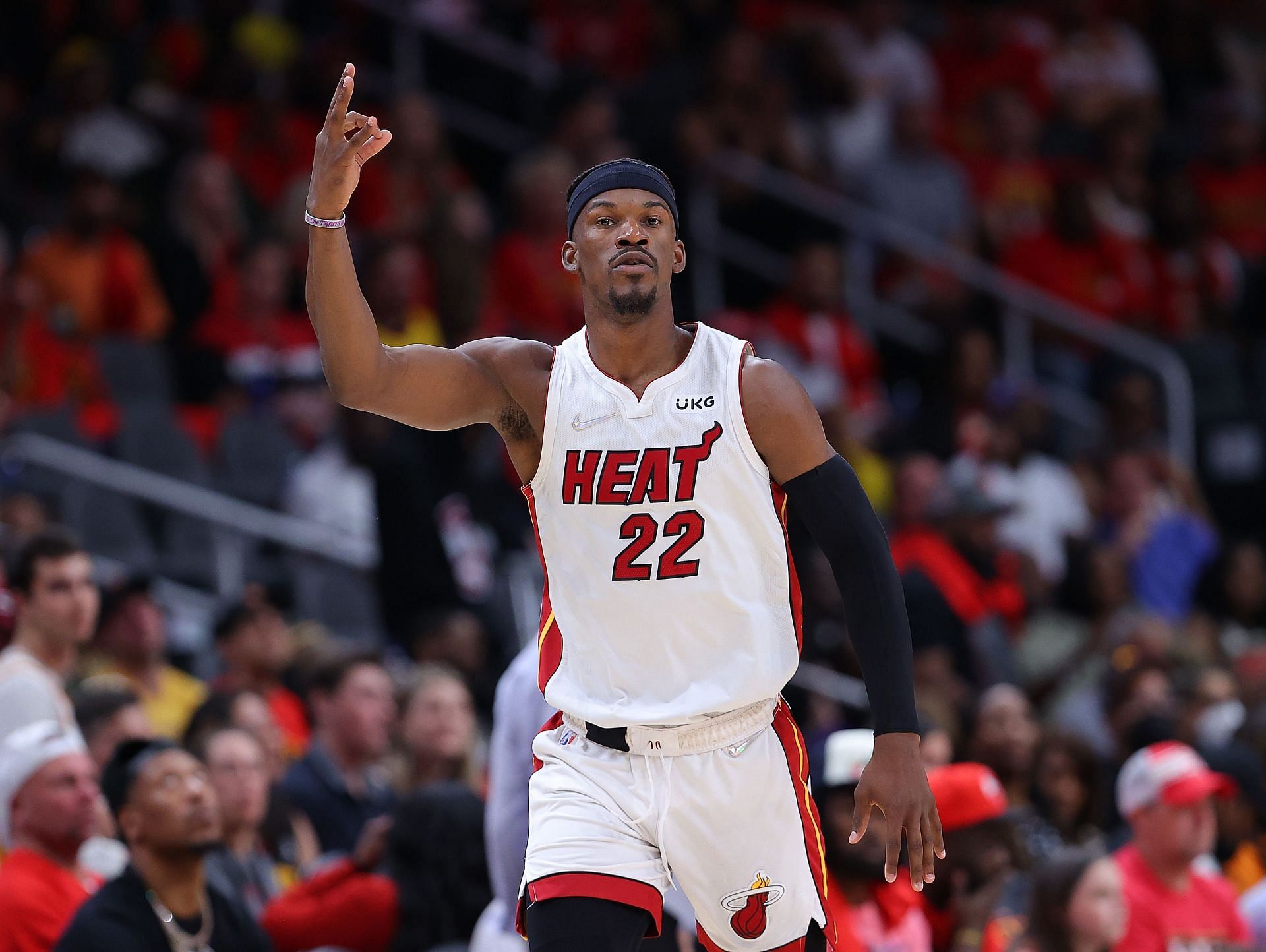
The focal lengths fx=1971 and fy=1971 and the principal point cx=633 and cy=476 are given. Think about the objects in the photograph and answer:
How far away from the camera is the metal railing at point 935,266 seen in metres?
13.2

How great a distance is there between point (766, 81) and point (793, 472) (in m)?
9.98

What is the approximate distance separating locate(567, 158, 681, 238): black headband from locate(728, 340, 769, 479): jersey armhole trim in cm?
35

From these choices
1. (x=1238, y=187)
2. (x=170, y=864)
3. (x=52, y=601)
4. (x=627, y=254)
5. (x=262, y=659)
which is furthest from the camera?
(x=1238, y=187)

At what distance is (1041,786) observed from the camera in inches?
322

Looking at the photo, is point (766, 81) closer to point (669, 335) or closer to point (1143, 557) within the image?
point (1143, 557)

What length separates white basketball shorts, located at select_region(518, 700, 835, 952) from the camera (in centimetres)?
417

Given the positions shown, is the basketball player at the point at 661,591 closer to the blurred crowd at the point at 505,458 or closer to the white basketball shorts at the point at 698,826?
the white basketball shorts at the point at 698,826

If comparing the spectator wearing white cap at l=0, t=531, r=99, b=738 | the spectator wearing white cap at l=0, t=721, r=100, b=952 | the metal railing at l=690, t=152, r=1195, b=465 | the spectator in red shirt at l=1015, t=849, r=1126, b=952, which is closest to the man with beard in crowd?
the spectator wearing white cap at l=0, t=721, r=100, b=952

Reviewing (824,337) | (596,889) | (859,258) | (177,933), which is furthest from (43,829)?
(859,258)

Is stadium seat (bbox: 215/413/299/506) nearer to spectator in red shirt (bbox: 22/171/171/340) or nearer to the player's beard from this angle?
spectator in red shirt (bbox: 22/171/171/340)

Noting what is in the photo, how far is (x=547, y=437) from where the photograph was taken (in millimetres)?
4312

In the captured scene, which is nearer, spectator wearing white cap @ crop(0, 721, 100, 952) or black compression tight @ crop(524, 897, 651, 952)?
black compression tight @ crop(524, 897, 651, 952)

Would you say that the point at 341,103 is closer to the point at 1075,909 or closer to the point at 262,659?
the point at 1075,909

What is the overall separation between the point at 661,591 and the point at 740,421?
1.35 feet
